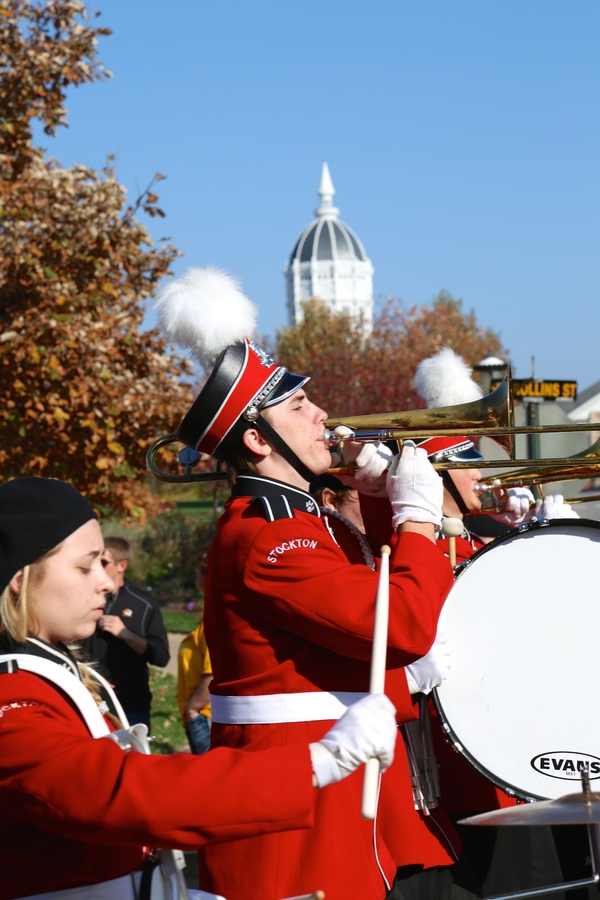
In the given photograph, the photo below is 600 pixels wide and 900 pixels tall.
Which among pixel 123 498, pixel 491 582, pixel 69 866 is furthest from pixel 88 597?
pixel 123 498

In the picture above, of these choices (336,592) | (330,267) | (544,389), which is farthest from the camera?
(330,267)

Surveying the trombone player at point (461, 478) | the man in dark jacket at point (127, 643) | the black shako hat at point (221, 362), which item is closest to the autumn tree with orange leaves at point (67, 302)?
the man in dark jacket at point (127, 643)

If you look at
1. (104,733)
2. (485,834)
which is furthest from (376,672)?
(485,834)

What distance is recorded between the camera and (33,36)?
910cm

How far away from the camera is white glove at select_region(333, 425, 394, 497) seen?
3336 mm

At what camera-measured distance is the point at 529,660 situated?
120 inches

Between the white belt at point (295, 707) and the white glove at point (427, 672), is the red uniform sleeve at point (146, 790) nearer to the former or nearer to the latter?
the white belt at point (295, 707)

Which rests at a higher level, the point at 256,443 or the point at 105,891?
the point at 256,443

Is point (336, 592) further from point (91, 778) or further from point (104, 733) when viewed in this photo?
point (91, 778)

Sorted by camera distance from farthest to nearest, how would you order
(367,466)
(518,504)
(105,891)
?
(518,504) < (367,466) < (105,891)

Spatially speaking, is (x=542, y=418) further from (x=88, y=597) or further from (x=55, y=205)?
(x=88, y=597)

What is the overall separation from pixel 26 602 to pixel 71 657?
185 millimetres

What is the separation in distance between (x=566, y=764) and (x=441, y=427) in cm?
102

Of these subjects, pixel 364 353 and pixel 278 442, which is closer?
pixel 278 442
